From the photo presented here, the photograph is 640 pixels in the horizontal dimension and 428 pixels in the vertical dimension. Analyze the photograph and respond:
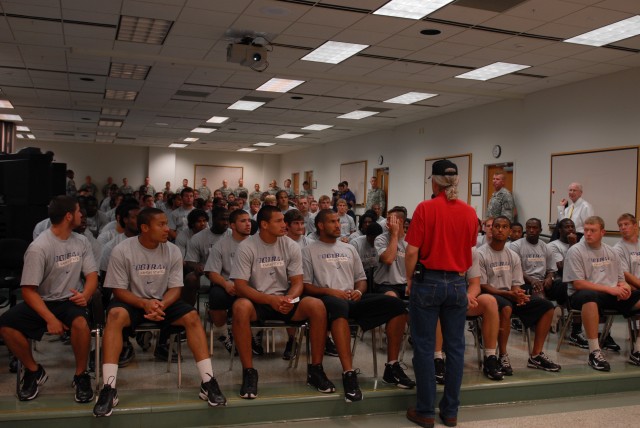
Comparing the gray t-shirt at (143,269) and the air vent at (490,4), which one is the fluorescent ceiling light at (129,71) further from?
the gray t-shirt at (143,269)

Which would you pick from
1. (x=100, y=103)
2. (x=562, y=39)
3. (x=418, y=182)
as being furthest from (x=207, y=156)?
(x=562, y=39)

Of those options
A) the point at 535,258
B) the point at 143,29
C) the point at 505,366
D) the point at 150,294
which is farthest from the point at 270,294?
the point at 143,29

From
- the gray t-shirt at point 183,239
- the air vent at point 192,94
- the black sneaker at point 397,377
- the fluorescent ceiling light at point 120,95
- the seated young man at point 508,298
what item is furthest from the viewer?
the fluorescent ceiling light at point 120,95

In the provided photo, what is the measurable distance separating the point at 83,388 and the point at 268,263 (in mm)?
1442

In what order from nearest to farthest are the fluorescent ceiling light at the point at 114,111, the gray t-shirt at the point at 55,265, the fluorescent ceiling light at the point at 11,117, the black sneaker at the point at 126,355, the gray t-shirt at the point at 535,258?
the gray t-shirt at the point at 55,265
the black sneaker at the point at 126,355
the gray t-shirt at the point at 535,258
the fluorescent ceiling light at the point at 114,111
the fluorescent ceiling light at the point at 11,117

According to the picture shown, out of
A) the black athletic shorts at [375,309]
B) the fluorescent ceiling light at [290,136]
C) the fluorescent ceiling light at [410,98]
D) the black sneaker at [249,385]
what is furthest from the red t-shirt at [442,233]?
the fluorescent ceiling light at [290,136]

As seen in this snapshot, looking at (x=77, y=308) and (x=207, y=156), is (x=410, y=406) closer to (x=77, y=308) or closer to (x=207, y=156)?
(x=77, y=308)

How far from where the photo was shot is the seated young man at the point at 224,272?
443 centimetres

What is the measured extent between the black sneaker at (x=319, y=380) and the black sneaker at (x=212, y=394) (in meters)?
0.65

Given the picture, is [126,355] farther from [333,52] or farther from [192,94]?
[192,94]

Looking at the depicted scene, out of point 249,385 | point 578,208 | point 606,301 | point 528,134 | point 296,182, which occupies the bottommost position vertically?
point 249,385

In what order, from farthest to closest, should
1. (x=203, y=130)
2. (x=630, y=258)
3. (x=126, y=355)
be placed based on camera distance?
(x=203, y=130) < (x=630, y=258) < (x=126, y=355)

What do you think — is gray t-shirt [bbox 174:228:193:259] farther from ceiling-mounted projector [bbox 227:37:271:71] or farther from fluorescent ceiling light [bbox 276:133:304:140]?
fluorescent ceiling light [bbox 276:133:304:140]

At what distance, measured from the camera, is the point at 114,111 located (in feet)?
45.6
